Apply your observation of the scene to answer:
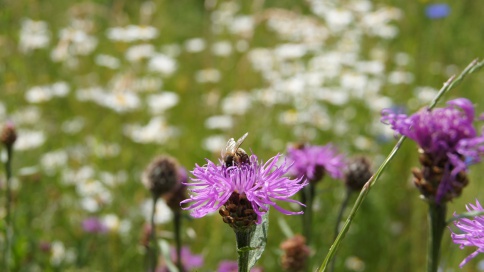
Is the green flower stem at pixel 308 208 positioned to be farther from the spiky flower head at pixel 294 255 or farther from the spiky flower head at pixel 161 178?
the spiky flower head at pixel 161 178

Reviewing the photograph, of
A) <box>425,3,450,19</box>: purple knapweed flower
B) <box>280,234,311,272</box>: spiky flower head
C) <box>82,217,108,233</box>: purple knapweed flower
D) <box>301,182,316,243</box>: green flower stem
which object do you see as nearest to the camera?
<box>280,234,311,272</box>: spiky flower head

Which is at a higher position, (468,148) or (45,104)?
(468,148)

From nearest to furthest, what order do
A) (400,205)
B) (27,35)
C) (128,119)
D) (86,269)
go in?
(86,269) < (400,205) < (128,119) < (27,35)

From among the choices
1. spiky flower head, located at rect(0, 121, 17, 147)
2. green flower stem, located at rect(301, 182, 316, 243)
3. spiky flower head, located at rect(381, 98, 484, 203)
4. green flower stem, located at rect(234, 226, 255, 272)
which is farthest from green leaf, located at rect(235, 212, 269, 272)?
spiky flower head, located at rect(0, 121, 17, 147)

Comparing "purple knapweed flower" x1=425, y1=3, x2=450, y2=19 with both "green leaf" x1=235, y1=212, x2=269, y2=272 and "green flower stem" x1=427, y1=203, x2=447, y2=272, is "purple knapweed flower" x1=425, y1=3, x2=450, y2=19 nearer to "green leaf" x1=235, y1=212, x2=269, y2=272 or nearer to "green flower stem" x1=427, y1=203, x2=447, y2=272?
"green flower stem" x1=427, y1=203, x2=447, y2=272

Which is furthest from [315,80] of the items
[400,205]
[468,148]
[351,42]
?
[468,148]

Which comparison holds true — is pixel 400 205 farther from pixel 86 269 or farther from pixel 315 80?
pixel 86 269
